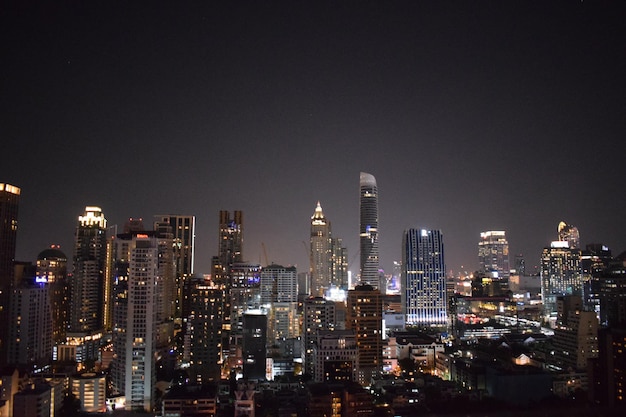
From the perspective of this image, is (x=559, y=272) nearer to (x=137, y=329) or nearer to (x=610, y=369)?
(x=610, y=369)

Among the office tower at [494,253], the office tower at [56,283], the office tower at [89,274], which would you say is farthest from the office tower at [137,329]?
the office tower at [494,253]

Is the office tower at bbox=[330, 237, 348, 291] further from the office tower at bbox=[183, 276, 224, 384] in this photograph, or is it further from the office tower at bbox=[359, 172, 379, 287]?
the office tower at bbox=[183, 276, 224, 384]

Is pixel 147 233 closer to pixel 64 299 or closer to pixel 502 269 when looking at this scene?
pixel 64 299

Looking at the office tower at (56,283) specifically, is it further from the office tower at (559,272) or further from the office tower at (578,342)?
the office tower at (559,272)

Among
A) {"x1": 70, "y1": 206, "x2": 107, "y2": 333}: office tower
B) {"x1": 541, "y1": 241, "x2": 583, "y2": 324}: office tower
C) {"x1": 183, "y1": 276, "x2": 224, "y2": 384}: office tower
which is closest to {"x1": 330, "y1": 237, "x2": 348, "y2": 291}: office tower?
{"x1": 541, "y1": 241, "x2": 583, "y2": 324}: office tower

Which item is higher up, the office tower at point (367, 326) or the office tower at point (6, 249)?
the office tower at point (6, 249)

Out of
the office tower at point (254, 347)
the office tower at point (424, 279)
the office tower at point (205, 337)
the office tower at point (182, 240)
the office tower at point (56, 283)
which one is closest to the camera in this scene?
the office tower at point (205, 337)

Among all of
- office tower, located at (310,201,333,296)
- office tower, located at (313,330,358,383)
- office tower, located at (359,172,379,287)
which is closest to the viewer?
office tower, located at (313,330,358,383)

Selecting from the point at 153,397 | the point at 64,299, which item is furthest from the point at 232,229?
the point at 153,397
